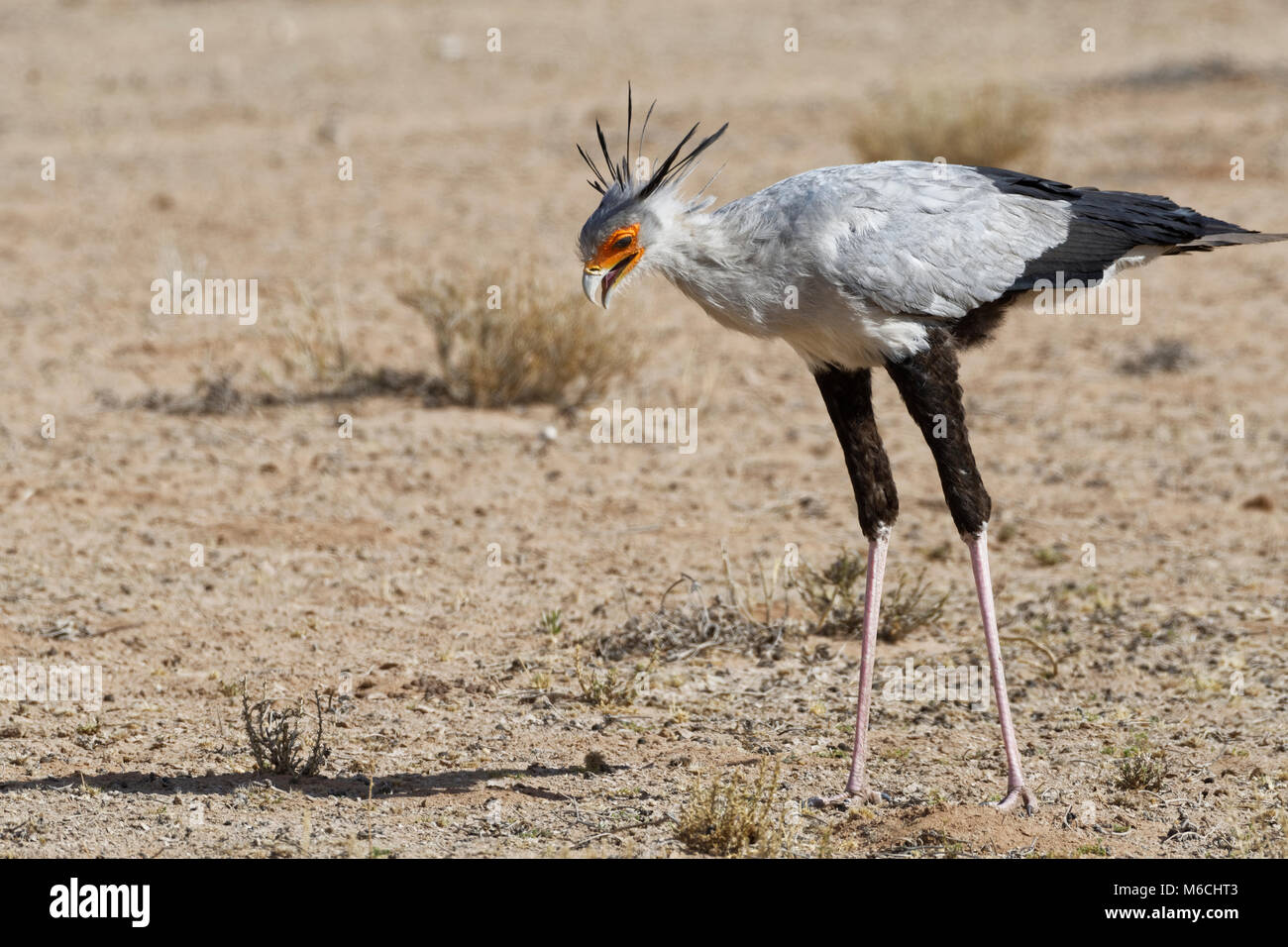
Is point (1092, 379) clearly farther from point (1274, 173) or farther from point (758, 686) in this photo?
point (1274, 173)

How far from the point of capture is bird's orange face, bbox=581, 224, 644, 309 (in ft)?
14.5

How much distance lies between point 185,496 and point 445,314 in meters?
2.00

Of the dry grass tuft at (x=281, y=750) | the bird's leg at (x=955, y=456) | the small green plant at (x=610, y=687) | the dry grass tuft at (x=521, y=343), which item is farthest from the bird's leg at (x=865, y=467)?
the dry grass tuft at (x=521, y=343)

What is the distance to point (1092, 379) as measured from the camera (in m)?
9.39

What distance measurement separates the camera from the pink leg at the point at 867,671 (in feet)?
15.3

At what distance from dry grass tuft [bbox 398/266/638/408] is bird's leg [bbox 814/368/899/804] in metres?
3.99

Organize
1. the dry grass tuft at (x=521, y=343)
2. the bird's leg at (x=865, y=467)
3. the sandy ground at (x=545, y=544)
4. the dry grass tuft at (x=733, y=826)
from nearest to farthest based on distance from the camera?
the dry grass tuft at (x=733, y=826)
the sandy ground at (x=545, y=544)
the bird's leg at (x=865, y=467)
the dry grass tuft at (x=521, y=343)

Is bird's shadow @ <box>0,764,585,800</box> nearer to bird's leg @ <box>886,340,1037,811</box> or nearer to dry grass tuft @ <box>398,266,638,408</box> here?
bird's leg @ <box>886,340,1037,811</box>

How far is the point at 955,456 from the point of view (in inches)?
179

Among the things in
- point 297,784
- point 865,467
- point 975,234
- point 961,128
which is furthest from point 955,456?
point 961,128

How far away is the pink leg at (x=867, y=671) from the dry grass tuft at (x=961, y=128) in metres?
9.38

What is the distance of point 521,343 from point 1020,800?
484 centimetres

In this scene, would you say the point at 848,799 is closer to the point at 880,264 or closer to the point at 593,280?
the point at 880,264

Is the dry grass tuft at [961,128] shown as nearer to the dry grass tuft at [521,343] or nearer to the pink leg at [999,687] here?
the dry grass tuft at [521,343]
